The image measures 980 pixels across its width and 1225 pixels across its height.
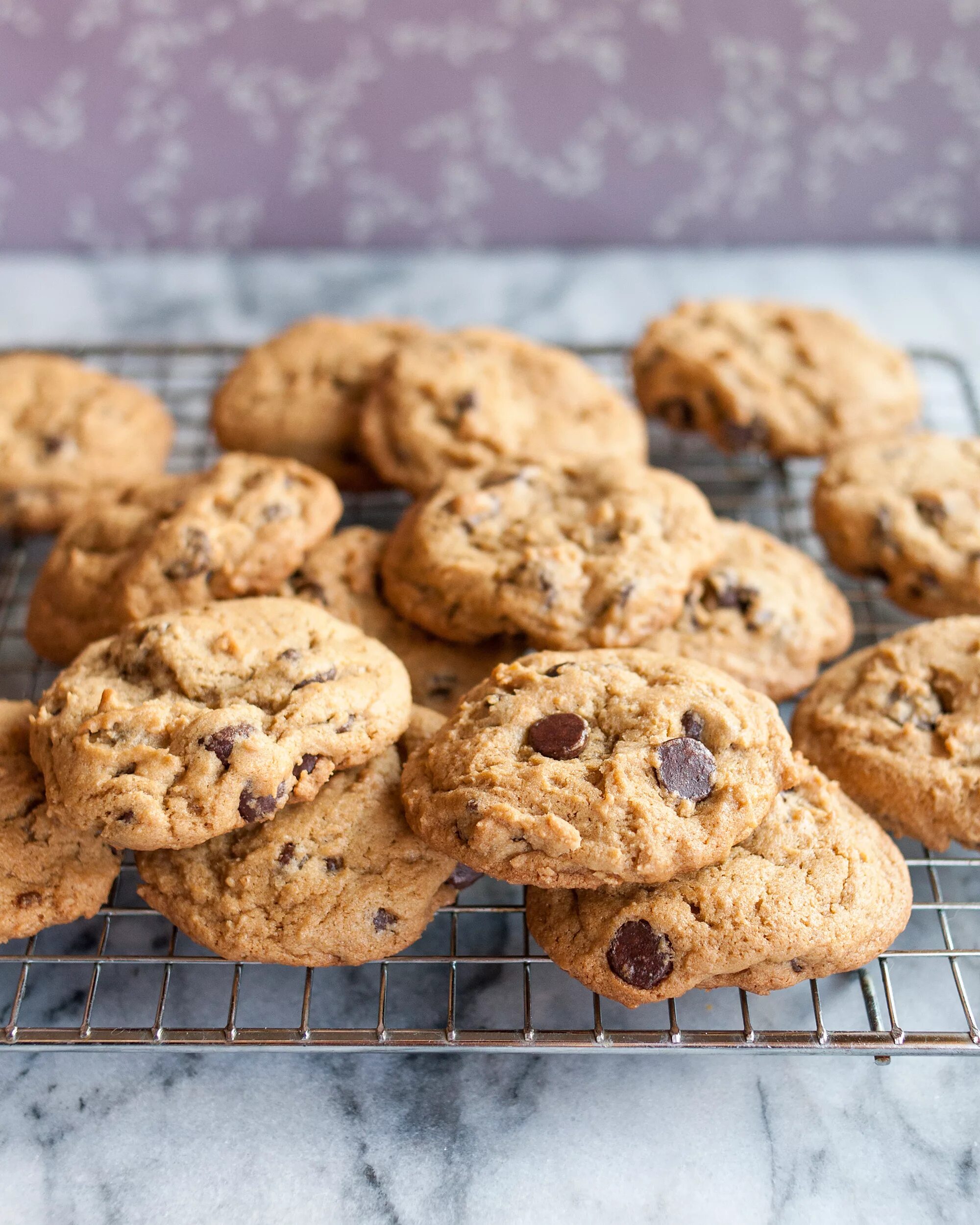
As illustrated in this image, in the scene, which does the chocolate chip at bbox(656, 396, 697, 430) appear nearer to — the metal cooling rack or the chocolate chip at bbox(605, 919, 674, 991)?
the metal cooling rack

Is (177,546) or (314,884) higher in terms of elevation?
(177,546)

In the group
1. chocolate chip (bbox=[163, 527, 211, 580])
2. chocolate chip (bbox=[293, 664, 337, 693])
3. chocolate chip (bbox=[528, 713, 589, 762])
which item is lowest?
chocolate chip (bbox=[163, 527, 211, 580])

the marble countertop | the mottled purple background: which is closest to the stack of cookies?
the marble countertop

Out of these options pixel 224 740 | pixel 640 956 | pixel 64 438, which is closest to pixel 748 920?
pixel 640 956

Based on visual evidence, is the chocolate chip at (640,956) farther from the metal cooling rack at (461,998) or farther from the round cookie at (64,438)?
the round cookie at (64,438)

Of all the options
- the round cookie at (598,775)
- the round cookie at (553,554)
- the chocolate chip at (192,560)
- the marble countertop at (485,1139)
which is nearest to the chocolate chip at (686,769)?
the round cookie at (598,775)

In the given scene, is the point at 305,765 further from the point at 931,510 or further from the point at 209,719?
the point at 931,510

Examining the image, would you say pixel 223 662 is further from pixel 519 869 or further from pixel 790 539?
pixel 790 539
